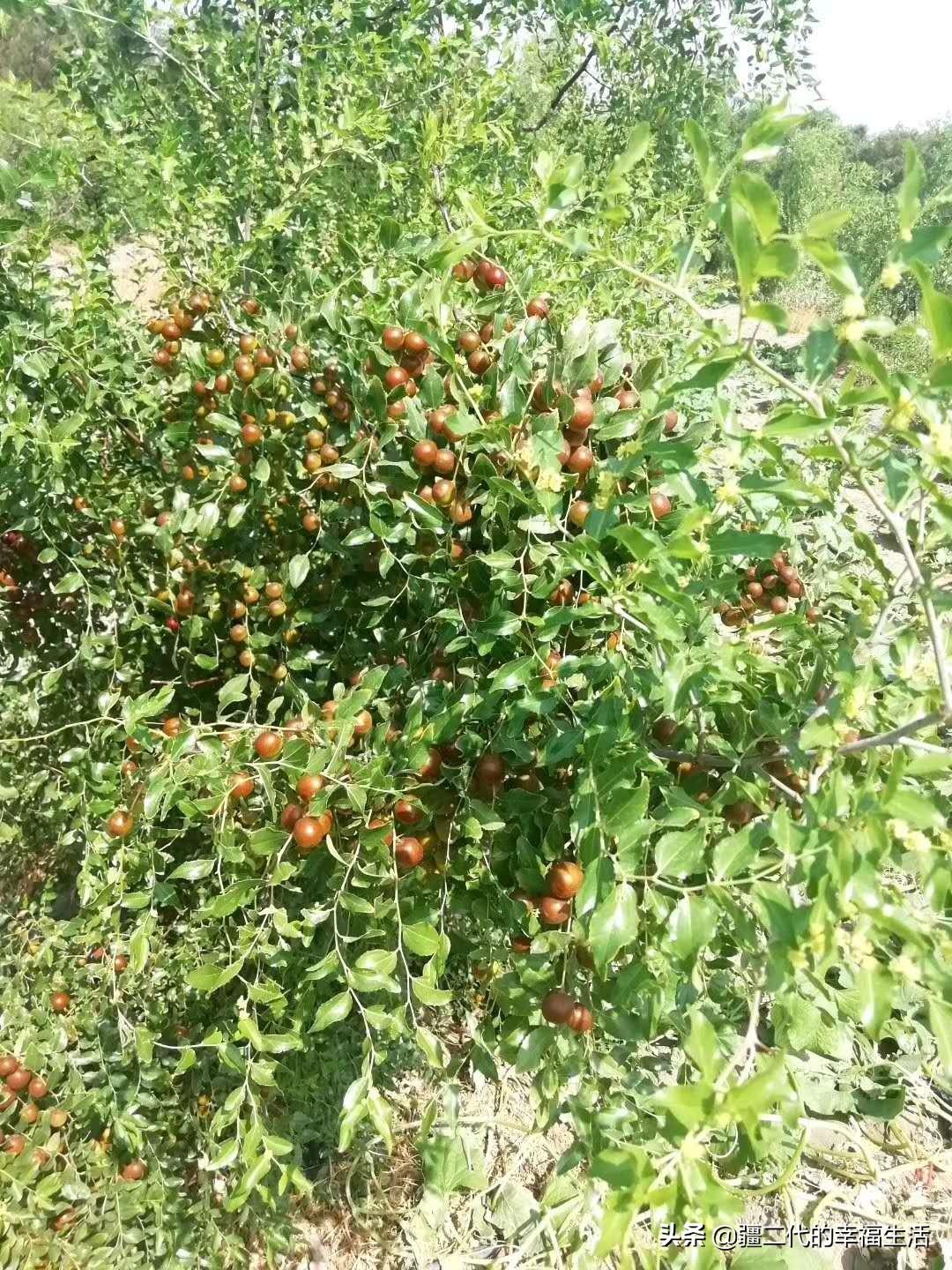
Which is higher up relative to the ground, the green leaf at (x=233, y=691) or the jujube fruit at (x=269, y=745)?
the jujube fruit at (x=269, y=745)

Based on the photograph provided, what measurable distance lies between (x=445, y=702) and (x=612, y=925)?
1.52 ft

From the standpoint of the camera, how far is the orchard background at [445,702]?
81 centimetres

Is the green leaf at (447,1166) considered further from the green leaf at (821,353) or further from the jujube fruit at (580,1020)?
the green leaf at (821,353)

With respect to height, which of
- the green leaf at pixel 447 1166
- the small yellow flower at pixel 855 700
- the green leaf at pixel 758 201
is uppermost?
the green leaf at pixel 758 201

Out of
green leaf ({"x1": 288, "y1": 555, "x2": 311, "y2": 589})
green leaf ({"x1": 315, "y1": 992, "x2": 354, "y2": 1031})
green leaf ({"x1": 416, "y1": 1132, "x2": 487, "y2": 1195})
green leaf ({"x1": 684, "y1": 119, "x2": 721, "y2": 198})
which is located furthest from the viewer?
green leaf ({"x1": 416, "y1": 1132, "x2": 487, "y2": 1195})

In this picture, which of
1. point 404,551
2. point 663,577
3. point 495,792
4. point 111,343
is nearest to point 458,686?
point 495,792

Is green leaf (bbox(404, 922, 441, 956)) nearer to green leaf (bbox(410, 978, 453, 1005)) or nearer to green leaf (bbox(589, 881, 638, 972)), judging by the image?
green leaf (bbox(410, 978, 453, 1005))

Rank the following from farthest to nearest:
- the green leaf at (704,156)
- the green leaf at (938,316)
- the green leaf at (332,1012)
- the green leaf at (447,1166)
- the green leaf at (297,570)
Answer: the green leaf at (447,1166) < the green leaf at (297,570) < the green leaf at (332,1012) < the green leaf at (704,156) < the green leaf at (938,316)

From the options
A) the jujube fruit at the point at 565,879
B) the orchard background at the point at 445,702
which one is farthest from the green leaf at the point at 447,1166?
the jujube fruit at the point at 565,879

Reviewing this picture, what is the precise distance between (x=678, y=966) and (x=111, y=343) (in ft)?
5.43

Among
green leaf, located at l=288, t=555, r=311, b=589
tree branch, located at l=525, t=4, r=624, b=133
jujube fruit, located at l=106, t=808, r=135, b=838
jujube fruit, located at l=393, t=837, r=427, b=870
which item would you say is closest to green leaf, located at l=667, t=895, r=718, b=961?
jujube fruit, located at l=393, t=837, r=427, b=870

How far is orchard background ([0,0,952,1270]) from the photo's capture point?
2.64 ft

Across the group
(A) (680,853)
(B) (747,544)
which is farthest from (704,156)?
(A) (680,853)

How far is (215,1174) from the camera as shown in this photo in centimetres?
217
